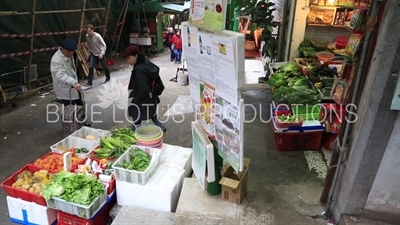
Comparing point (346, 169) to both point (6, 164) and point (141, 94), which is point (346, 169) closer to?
point (141, 94)

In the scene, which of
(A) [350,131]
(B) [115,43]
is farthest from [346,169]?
(B) [115,43]

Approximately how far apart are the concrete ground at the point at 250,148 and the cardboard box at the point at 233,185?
0.50 feet

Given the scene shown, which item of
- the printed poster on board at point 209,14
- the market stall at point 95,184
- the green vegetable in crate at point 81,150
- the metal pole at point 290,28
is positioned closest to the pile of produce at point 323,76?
the metal pole at point 290,28

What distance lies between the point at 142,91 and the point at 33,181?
2.19 m

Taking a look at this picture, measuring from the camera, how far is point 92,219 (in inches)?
136

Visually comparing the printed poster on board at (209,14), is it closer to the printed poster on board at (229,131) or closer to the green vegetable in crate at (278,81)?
the printed poster on board at (229,131)

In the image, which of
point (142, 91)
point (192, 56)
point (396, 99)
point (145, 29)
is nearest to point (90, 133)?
point (142, 91)

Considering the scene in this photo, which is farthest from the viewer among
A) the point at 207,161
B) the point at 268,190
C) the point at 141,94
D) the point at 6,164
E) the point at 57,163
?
the point at 141,94

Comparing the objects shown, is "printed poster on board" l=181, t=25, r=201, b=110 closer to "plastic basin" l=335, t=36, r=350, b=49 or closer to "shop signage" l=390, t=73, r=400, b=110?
"shop signage" l=390, t=73, r=400, b=110

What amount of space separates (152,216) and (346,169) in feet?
6.91

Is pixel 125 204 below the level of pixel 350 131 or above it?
below

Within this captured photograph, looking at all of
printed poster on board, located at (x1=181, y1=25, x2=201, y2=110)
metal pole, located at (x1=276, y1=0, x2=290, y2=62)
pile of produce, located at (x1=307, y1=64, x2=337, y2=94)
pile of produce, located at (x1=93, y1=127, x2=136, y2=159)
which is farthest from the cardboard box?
metal pole, located at (x1=276, y1=0, x2=290, y2=62)

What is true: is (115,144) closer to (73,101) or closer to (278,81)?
(73,101)

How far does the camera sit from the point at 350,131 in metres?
2.89
